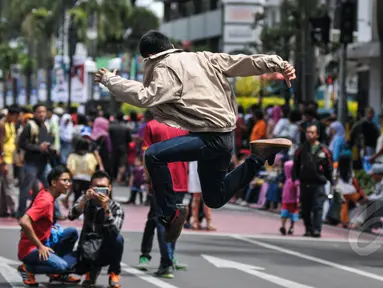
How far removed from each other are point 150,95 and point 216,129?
0.68 meters

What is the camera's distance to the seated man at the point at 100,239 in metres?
13.8

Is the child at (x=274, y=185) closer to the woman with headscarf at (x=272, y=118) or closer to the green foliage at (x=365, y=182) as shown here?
the green foliage at (x=365, y=182)

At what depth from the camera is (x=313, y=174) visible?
20891 millimetres

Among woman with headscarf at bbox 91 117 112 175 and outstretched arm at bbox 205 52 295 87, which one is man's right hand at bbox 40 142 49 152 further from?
outstretched arm at bbox 205 52 295 87

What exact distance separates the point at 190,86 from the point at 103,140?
17007 mm

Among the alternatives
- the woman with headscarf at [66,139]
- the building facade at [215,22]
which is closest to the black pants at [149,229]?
the woman with headscarf at [66,139]

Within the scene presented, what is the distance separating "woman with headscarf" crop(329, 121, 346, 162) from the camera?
78.5 feet

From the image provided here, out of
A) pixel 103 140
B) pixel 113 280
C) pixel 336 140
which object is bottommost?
pixel 113 280

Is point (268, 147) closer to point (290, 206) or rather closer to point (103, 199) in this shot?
point (103, 199)

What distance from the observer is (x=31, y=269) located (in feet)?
45.4

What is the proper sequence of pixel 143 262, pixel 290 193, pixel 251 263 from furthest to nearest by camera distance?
pixel 290 193 < pixel 251 263 < pixel 143 262
